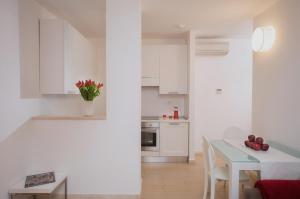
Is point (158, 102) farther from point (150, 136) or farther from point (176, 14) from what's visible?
point (176, 14)

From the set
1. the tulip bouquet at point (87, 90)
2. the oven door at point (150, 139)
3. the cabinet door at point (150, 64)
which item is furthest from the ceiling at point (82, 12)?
the oven door at point (150, 139)

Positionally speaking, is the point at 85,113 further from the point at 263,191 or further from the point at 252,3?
the point at 252,3

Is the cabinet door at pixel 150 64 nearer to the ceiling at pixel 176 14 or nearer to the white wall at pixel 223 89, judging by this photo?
the ceiling at pixel 176 14

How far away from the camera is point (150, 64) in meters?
4.55

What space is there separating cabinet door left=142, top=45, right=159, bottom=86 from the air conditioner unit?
0.88 m

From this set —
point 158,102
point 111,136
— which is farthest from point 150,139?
point 111,136

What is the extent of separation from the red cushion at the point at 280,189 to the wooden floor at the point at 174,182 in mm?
1111

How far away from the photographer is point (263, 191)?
6.14 feet

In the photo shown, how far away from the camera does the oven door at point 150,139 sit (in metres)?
4.29

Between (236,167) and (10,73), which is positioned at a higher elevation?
(10,73)

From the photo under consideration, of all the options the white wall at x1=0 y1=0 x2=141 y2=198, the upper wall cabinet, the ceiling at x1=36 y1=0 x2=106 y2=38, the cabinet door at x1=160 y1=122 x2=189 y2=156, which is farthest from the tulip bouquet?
the cabinet door at x1=160 y1=122 x2=189 y2=156

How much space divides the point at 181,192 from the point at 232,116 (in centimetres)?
254

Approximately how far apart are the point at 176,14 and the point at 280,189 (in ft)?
8.88

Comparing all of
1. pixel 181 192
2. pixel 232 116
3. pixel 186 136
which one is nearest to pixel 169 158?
pixel 186 136
